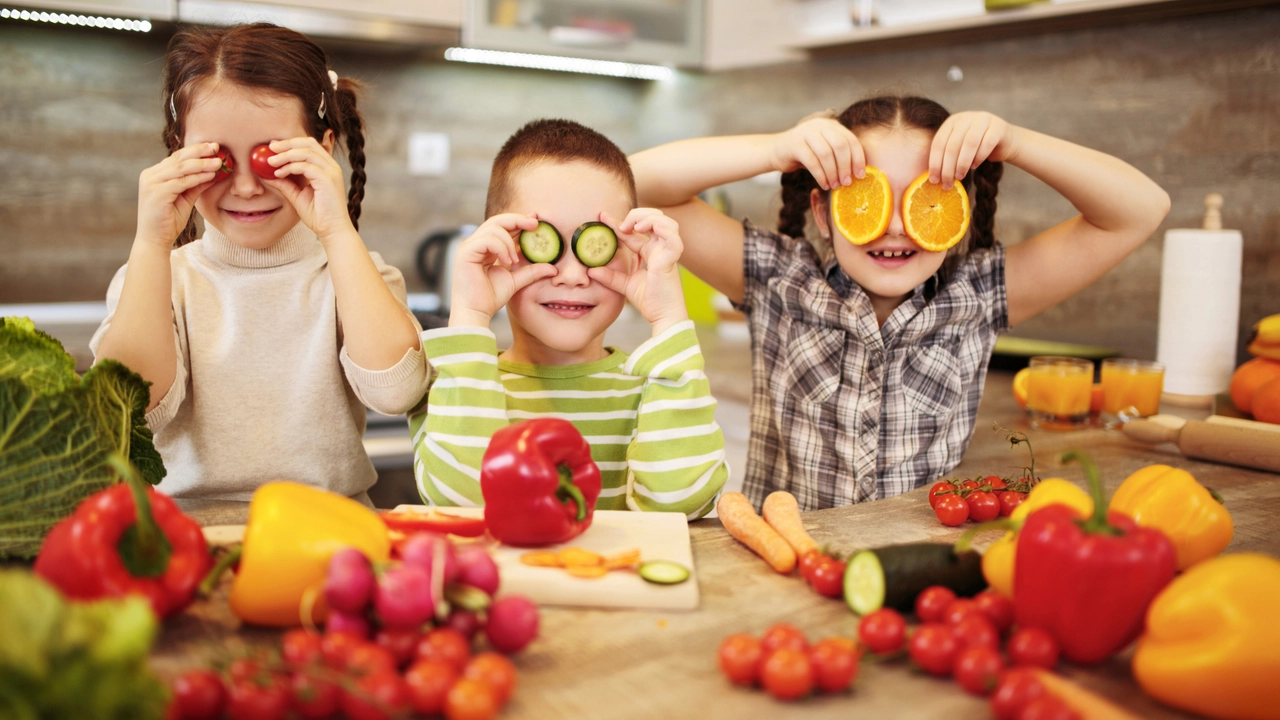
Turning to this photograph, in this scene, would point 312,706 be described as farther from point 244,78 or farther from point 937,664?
point 244,78

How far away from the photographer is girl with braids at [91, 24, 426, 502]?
4.58ft

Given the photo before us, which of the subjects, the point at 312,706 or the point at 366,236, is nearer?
the point at 312,706

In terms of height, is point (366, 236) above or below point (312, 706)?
above

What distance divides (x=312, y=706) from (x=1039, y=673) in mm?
586

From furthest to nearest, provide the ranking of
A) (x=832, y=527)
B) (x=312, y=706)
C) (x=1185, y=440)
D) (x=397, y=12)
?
(x=397, y=12) < (x=1185, y=440) < (x=832, y=527) < (x=312, y=706)

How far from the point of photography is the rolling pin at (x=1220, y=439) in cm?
165

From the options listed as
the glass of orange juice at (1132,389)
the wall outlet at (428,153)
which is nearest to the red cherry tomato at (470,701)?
the glass of orange juice at (1132,389)

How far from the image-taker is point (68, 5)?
263 centimetres

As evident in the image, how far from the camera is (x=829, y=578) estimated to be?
975 millimetres

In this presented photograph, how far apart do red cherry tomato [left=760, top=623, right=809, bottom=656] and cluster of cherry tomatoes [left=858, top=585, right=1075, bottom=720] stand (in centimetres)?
8

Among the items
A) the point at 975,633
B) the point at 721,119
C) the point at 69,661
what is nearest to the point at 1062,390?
the point at 975,633

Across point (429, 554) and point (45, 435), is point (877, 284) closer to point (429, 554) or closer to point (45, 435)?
point (429, 554)

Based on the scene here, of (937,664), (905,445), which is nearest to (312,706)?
(937,664)

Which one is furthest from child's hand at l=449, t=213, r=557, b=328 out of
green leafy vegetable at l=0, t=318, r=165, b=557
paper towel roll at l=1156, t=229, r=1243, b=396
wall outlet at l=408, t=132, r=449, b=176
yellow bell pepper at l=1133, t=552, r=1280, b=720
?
wall outlet at l=408, t=132, r=449, b=176
